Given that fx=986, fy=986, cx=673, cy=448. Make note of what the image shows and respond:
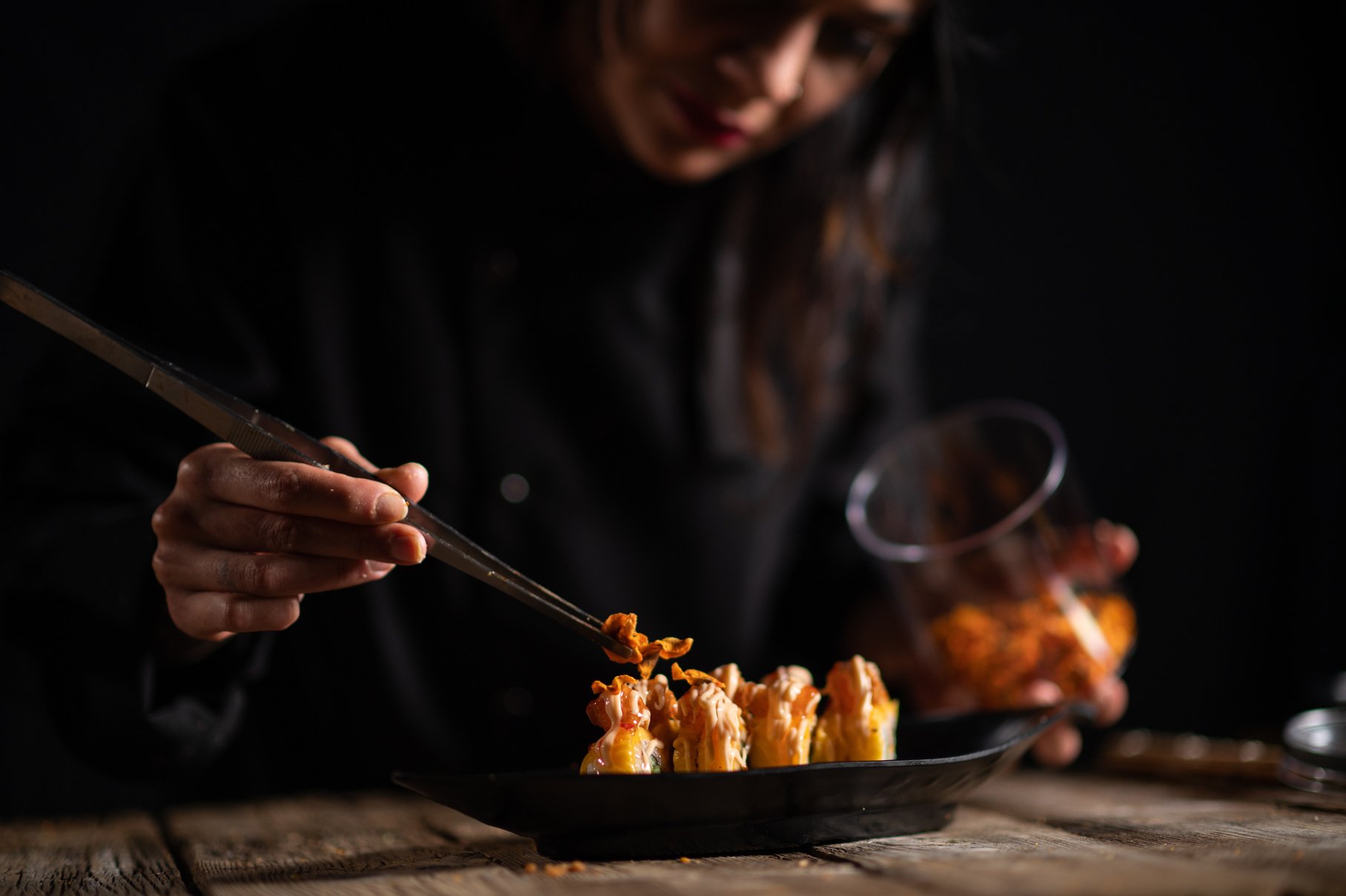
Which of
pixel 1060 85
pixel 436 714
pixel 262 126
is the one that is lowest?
pixel 436 714

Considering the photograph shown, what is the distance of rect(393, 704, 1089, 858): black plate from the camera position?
559mm

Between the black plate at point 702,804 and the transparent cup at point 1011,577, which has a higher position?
the transparent cup at point 1011,577

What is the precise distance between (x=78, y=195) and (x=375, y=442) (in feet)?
2.52

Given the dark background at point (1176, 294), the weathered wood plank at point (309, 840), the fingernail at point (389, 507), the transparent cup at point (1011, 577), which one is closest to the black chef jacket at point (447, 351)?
the weathered wood plank at point (309, 840)

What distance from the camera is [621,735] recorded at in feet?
2.01

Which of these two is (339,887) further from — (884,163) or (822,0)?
(884,163)

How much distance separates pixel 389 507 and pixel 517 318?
29.1 inches

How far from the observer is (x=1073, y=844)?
2.09 feet

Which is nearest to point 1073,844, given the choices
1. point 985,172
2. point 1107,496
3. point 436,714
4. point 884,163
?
point 436,714

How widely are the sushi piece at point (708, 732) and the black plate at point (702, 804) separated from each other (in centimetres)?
4

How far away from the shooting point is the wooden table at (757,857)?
20.2 inches

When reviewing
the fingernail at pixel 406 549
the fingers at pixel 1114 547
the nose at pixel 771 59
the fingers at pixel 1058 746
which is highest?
the nose at pixel 771 59

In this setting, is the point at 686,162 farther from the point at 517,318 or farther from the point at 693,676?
the point at 693,676

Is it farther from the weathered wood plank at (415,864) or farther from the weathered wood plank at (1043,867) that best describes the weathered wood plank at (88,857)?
the weathered wood plank at (1043,867)
